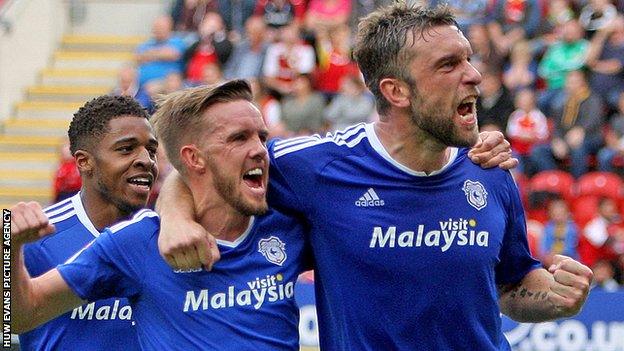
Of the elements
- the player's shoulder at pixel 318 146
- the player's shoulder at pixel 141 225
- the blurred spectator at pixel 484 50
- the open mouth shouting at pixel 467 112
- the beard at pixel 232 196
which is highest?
the blurred spectator at pixel 484 50

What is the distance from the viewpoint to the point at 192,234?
5203 millimetres

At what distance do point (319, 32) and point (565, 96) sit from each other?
3312mm

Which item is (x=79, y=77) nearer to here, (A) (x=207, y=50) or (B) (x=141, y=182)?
(A) (x=207, y=50)

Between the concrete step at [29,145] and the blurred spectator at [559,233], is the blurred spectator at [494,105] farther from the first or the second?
the concrete step at [29,145]

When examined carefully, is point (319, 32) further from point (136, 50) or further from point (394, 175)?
point (394, 175)

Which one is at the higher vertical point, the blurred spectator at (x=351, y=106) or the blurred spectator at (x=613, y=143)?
the blurred spectator at (x=351, y=106)

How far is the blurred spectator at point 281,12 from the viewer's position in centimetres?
1738

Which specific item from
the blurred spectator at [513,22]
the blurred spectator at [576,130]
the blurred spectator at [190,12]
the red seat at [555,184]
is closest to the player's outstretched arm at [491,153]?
the red seat at [555,184]

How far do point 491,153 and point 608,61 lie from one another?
30.8ft

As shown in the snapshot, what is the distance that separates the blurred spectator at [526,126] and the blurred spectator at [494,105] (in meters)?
0.09

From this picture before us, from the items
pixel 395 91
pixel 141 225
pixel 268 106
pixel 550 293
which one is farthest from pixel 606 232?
pixel 141 225

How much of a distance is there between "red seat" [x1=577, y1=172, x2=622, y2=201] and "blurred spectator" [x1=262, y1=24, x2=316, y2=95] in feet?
12.7

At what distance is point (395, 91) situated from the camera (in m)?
5.58

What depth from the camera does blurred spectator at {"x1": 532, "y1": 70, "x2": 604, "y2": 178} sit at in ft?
46.6
